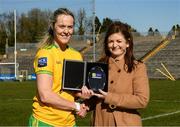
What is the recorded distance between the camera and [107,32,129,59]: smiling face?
4059 mm

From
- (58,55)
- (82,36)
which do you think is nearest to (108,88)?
(58,55)

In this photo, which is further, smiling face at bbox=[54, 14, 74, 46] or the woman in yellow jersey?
smiling face at bbox=[54, 14, 74, 46]

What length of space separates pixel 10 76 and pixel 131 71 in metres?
46.4

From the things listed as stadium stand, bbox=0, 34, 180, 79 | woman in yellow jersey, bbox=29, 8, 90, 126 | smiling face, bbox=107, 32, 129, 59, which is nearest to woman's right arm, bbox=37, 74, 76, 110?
woman in yellow jersey, bbox=29, 8, 90, 126

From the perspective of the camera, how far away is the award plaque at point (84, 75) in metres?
4.02

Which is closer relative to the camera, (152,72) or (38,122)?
(38,122)

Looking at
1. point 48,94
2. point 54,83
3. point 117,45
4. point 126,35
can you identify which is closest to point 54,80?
point 54,83

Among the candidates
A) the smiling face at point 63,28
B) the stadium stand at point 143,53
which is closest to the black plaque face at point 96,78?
the smiling face at point 63,28

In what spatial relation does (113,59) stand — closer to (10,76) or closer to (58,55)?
(58,55)

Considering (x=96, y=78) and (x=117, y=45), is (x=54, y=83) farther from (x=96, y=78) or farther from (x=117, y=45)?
(x=117, y=45)

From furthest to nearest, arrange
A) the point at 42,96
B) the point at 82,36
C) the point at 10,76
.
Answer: the point at 82,36, the point at 10,76, the point at 42,96

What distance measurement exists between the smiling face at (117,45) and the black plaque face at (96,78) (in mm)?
178

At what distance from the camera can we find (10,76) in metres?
49.7

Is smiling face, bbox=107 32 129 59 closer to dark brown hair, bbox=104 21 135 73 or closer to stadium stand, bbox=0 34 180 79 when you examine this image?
dark brown hair, bbox=104 21 135 73
